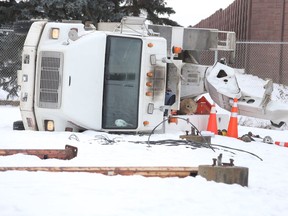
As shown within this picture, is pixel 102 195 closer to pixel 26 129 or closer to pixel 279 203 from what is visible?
pixel 279 203

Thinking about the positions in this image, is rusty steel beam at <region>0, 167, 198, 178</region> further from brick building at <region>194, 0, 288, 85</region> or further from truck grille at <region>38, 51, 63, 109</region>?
brick building at <region>194, 0, 288, 85</region>

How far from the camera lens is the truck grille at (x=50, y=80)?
33.8 ft

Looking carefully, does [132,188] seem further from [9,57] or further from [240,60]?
[240,60]

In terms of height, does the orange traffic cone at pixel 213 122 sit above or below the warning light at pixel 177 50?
below

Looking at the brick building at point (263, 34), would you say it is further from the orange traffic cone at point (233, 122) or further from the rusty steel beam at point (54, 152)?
the rusty steel beam at point (54, 152)

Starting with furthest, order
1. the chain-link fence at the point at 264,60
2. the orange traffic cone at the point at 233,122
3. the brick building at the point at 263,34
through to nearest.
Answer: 1. the brick building at the point at 263,34
2. the chain-link fence at the point at 264,60
3. the orange traffic cone at the point at 233,122

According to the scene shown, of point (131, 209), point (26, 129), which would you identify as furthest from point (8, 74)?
point (131, 209)

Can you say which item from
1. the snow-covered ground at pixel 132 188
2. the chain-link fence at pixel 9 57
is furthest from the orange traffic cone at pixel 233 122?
the chain-link fence at pixel 9 57

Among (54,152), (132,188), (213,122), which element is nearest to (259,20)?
(213,122)

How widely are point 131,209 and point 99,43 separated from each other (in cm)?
579

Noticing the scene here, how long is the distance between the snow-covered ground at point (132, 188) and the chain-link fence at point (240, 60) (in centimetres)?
1007

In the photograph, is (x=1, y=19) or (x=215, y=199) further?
(x=1, y=19)

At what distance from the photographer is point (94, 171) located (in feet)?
21.1

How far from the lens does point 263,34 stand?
23484 mm
